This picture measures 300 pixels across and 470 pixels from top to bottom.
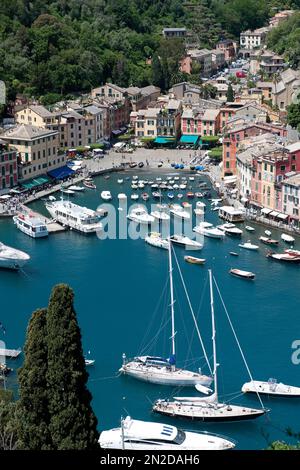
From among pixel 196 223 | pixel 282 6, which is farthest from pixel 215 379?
pixel 282 6

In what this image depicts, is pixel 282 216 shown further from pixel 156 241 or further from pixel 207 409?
pixel 207 409

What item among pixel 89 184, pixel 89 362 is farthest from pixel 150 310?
pixel 89 184

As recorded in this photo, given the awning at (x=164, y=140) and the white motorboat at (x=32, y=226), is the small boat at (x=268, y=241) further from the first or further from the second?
the awning at (x=164, y=140)

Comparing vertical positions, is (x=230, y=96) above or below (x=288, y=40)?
below

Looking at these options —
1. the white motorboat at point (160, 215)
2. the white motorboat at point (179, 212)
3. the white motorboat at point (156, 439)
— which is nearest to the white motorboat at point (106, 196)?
the white motorboat at point (179, 212)

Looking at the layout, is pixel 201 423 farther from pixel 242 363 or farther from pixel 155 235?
pixel 155 235

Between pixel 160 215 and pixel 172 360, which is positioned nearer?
pixel 172 360
